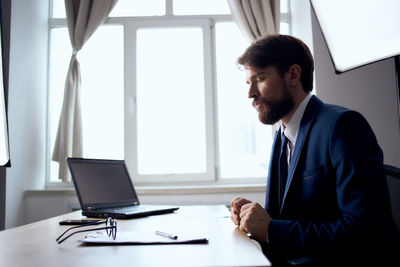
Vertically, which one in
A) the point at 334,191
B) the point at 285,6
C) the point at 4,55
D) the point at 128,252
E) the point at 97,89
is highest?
the point at 285,6

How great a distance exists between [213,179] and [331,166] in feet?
6.74

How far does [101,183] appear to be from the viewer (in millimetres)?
1781

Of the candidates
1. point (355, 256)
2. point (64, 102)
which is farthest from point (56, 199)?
point (355, 256)

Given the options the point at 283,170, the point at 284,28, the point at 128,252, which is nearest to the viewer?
the point at 128,252

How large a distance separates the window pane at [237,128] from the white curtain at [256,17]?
5.9 inches

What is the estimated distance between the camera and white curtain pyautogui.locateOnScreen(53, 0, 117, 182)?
3.00m

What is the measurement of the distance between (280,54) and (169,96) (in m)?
1.93

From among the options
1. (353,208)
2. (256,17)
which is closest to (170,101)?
(256,17)

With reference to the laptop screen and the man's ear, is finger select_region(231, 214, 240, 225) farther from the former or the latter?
the laptop screen

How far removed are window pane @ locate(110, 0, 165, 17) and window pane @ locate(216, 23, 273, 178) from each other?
0.70 m

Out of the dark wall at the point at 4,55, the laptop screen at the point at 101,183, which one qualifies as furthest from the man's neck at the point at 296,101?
the dark wall at the point at 4,55

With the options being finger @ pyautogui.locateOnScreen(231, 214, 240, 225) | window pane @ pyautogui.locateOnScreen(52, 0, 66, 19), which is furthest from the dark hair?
window pane @ pyautogui.locateOnScreen(52, 0, 66, 19)

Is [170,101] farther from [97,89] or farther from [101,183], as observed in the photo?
[101,183]

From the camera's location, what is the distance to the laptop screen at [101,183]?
165 cm
